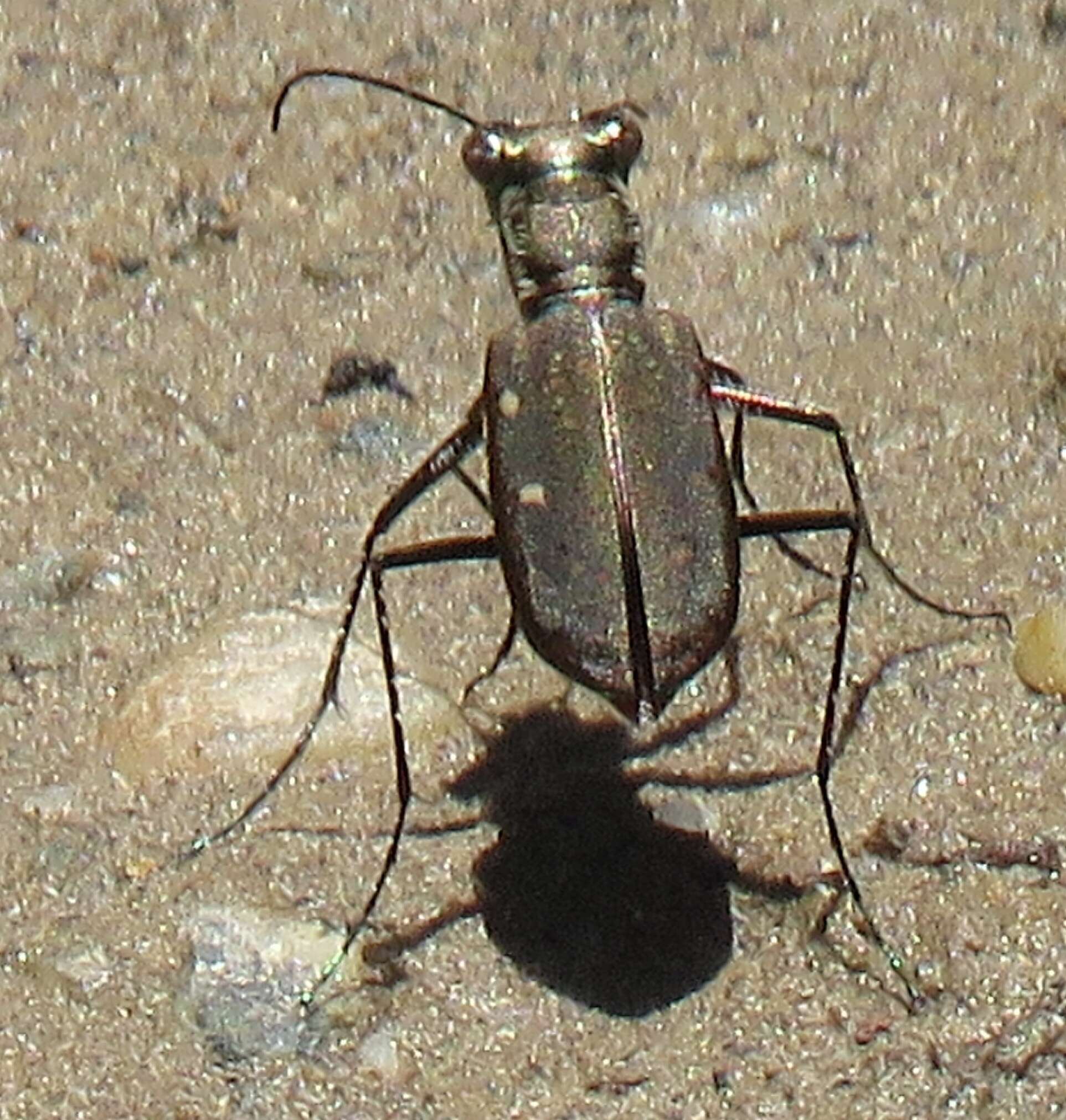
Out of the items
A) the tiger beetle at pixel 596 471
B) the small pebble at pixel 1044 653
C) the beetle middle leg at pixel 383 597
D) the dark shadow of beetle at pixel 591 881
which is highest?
the tiger beetle at pixel 596 471

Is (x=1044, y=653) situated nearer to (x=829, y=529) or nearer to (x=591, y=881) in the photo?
(x=829, y=529)

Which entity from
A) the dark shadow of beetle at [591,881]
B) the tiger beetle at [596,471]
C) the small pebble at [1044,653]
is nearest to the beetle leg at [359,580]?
the tiger beetle at [596,471]

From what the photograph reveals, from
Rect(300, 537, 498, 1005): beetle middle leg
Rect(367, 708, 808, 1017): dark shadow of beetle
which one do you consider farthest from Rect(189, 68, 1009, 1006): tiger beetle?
Rect(367, 708, 808, 1017): dark shadow of beetle

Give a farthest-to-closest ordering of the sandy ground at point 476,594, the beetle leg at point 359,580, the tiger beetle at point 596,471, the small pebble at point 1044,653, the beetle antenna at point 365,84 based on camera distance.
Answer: the beetle antenna at point 365,84 < the small pebble at point 1044,653 < the beetle leg at point 359,580 < the sandy ground at point 476,594 < the tiger beetle at point 596,471

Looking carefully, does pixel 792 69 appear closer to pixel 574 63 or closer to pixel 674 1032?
pixel 574 63

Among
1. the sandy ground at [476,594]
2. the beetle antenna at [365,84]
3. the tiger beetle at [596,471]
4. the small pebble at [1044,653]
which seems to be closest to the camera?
the tiger beetle at [596,471]

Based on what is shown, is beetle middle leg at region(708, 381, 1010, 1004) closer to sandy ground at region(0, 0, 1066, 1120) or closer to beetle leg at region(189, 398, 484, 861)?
sandy ground at region(0, 0, 1066, 1120)

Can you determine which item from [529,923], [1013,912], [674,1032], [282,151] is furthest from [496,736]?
[282,151]

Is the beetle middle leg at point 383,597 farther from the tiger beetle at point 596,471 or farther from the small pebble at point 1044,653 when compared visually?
the small pebble at point 1044,653
